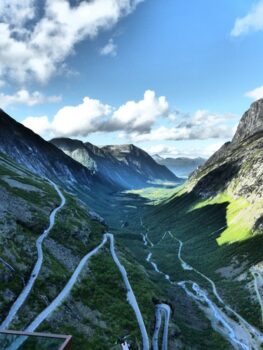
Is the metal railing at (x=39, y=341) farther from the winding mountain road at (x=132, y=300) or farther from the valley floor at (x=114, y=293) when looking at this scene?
the winding mountain road at (x=132, y=300)

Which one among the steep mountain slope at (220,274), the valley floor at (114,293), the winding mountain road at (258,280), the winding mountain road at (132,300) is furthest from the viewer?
the winding mountain road at (258,280)

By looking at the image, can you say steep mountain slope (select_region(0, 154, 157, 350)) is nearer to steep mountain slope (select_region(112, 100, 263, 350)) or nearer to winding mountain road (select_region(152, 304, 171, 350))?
winding mountain road (select_region(152, 304, 171, 350))

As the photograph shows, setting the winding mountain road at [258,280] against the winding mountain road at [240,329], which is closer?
the winding mountain road at [240,329]

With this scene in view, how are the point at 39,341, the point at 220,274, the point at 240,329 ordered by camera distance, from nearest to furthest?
1. the point at 39,341
2. the point at 240,329
3. the point at 220,274

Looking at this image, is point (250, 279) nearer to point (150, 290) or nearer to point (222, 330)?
point (222, 330)

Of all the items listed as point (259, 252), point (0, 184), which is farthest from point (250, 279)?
point (0, 184)

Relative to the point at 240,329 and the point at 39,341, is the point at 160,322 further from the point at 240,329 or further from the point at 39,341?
the point at 39,341

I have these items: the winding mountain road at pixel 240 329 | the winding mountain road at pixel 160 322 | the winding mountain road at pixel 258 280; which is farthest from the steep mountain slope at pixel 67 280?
the winding mountain road at pixel 258 280

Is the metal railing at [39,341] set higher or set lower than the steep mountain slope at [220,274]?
higher

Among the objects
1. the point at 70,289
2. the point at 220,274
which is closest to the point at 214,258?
the point at 220,274
